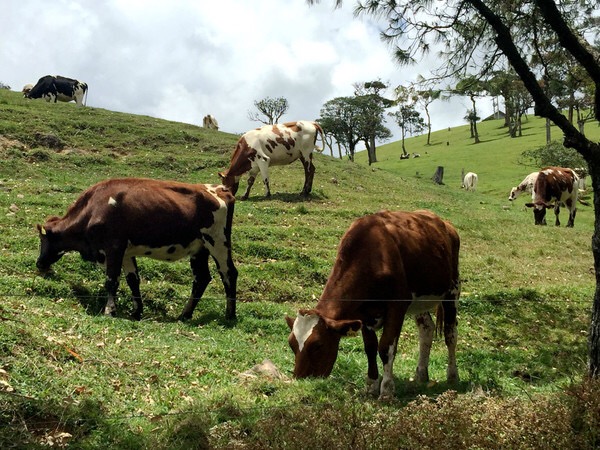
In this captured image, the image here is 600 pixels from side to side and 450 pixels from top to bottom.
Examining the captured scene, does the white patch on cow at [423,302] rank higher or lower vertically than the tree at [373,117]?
lower

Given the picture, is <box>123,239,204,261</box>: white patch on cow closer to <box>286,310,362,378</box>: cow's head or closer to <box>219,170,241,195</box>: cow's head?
<box>286,310,362,378</box>: cow's head

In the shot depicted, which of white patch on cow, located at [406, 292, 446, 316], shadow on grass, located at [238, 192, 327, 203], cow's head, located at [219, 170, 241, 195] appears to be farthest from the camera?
cow's head, located at [219, 170, 241, 195]

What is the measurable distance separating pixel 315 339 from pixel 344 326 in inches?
15.8

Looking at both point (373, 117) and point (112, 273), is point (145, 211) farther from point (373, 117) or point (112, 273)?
point (373, 117)

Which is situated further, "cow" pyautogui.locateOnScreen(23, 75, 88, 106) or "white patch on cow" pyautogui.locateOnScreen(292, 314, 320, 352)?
"cow" pyautogui.locateOnScreen(23, 75, 88, 106)

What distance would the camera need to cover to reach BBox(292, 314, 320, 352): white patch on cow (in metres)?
7.00

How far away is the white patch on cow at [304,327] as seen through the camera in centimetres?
700

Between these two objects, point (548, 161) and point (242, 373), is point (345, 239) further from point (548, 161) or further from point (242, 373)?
point (548, 161)

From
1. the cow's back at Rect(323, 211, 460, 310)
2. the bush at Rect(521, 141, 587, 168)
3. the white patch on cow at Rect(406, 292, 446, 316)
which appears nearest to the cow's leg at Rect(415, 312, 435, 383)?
the white patch on cow at Rect(406, 292, 446, 316)

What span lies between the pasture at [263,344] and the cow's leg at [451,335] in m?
0.32

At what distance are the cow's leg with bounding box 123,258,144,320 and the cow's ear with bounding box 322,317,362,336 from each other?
513cm

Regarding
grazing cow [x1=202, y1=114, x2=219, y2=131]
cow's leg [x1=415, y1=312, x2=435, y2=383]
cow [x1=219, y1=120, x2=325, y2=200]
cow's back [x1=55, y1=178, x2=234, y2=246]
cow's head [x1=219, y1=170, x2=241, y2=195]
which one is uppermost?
grazing cow [x1=202, y1=114, x2=219, y2=131]

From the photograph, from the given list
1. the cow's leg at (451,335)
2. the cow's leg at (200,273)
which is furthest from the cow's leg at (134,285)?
the cow's leg at (451,335)

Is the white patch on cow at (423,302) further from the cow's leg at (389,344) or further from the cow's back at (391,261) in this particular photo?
the cow's leg at (389,344)
